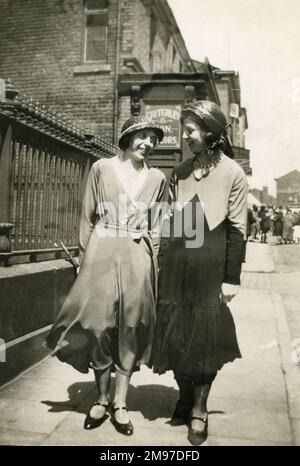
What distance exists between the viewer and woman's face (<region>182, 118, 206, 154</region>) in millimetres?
2855

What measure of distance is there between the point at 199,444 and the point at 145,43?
1079 centimetres

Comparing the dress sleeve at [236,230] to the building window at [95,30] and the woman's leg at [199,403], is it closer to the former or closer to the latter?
the woman's leg at [199,403]

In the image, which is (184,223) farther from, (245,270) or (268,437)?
(245,270)

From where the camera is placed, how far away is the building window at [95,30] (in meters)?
10.9

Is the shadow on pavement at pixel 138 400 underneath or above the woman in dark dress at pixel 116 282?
underneath

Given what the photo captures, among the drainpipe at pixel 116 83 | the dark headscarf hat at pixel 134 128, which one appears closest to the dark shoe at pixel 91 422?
the dark headscarf hat at pixel 134 128

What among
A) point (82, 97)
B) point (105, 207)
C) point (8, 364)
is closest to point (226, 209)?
point (105, 207)

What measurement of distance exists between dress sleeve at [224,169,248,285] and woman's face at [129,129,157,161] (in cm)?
61

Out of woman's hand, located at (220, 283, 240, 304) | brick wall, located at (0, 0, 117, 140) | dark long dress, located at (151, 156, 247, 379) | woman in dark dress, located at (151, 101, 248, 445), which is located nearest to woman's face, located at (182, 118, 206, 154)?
woman in dark dress, located at (151, 101, 248, 445)

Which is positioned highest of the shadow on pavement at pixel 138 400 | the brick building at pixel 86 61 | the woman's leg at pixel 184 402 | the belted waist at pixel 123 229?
the brick building at pixel 86 61

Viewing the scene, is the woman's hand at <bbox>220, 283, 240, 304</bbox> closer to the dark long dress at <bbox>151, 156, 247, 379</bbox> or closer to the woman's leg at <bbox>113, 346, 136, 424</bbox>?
the dark long dress at <bbox>151, 156, 247, 379</bbox>

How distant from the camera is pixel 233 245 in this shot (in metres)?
2.82

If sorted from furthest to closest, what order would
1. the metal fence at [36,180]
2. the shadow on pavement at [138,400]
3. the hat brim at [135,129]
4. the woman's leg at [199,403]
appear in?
the metal fence at [36,180] < the shadow on pavement at [138,400] < the hat brim at [135,129] < the woman's leg at [199,403]

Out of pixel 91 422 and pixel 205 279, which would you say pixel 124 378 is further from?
pixel 205 279
